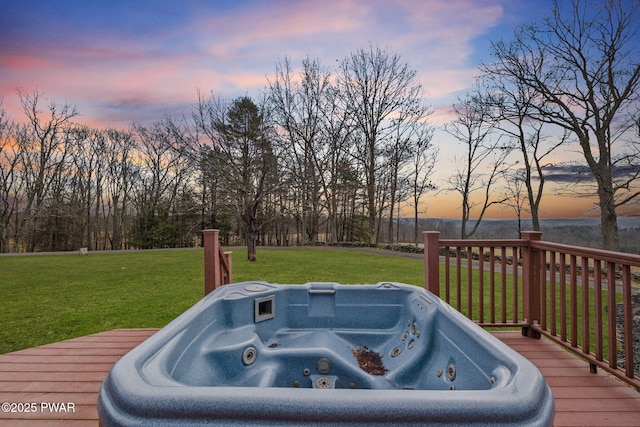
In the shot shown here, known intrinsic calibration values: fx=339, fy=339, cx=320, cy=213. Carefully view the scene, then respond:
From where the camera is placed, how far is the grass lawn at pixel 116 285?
404 centimetres

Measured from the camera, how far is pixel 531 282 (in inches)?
109

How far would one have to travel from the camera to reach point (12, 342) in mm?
3488

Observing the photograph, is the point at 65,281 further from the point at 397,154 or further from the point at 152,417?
the point at 397,154

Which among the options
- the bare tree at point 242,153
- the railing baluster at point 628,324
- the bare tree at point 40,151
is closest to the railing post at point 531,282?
the railing baluster at point 628,324

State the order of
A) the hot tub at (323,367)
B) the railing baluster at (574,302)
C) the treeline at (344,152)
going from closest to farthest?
the hot tub at (323,367) → the railing baluster at (574,302) → the treeline at (344,152)

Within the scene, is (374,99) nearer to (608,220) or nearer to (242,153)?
(242,153)

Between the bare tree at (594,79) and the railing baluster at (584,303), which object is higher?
the bare tree at (594,79)

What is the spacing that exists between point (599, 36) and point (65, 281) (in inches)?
499

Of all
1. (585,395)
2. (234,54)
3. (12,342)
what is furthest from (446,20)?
(12,342)

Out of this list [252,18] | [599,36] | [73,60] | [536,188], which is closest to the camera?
[252,18]

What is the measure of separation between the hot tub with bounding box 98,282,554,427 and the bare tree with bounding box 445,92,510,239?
11.7 metres

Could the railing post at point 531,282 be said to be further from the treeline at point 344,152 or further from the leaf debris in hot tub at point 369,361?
the treeline at point 344,152

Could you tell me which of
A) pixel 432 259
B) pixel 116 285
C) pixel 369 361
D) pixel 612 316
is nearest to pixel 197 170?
pixel 116 285

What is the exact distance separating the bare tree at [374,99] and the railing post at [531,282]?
1156 cm
